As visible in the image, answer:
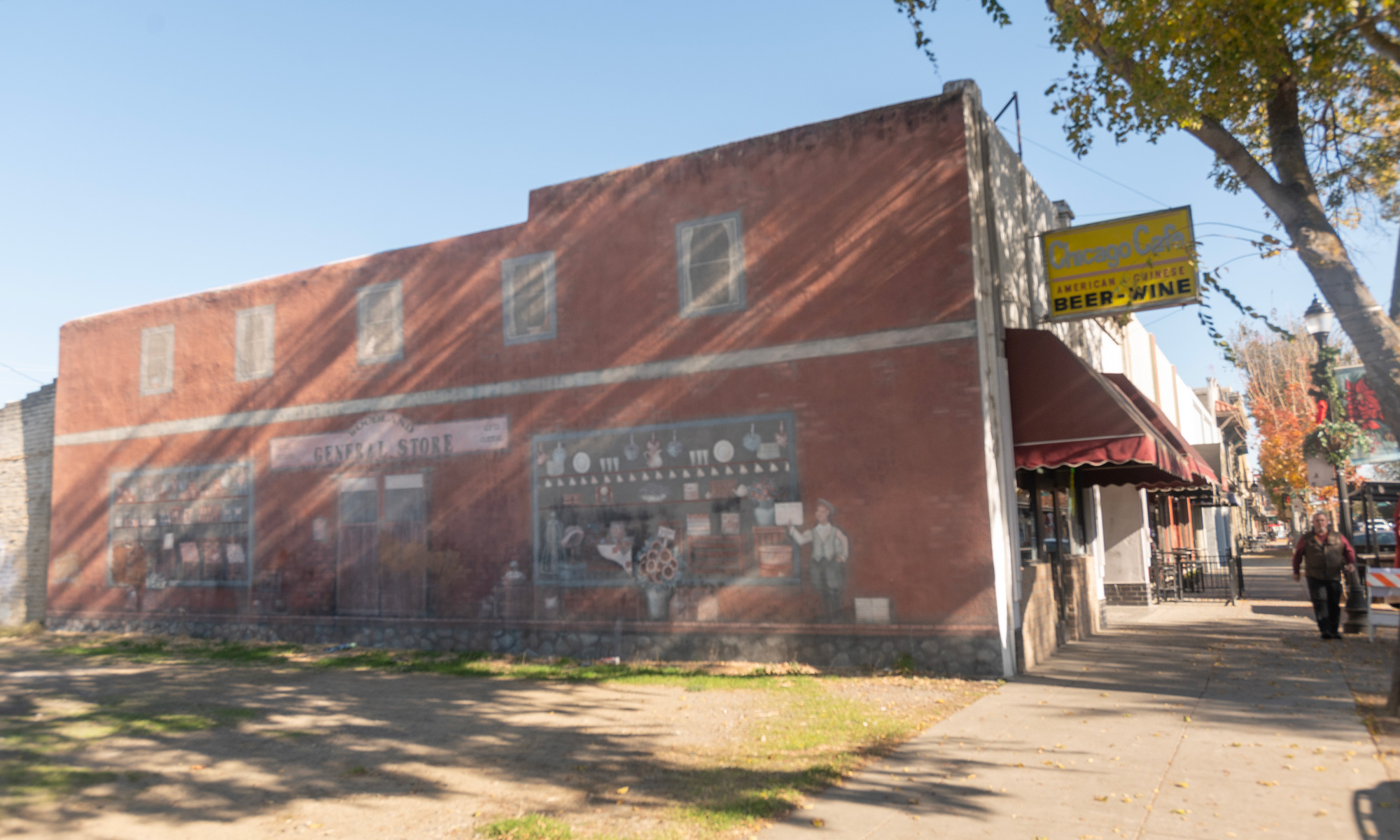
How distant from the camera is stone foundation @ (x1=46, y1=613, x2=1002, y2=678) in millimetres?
11797

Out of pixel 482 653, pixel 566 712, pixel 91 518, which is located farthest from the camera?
pixel 91 518

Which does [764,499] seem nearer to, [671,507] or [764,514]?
[764,514]

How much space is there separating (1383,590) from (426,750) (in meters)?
13.1

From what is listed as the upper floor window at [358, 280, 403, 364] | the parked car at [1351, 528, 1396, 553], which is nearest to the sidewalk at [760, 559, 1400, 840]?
the upper floor window at [358, 280, 403, 364]

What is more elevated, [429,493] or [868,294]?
[868,294]

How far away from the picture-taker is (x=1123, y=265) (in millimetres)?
12938

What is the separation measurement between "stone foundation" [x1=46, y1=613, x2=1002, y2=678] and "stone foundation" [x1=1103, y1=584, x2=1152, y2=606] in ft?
32.1

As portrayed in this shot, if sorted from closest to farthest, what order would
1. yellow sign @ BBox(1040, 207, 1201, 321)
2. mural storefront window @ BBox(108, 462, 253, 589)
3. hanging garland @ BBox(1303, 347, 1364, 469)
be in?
yellow sign @ BBox(1040, 207, 1201, 321)
mural storefront window @ BBox(108, 462, 253, 589)
hanging garland @ BBox(1303, 347, 1364, 469)

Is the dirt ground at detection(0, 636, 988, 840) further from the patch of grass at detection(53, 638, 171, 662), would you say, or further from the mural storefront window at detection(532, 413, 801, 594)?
the patch of grass at detection(53, 638, 171, 662)

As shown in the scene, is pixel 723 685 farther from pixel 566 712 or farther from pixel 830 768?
pixel 830 768

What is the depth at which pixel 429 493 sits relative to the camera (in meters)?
16.2

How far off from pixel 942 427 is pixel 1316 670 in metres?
5.36

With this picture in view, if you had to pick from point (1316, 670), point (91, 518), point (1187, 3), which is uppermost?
point (1187, 3)

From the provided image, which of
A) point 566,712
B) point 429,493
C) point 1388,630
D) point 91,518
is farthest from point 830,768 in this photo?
point 91,518
